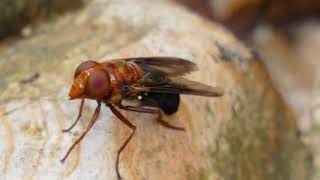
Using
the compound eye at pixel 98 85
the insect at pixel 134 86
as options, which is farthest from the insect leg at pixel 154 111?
the compound eye at pixel 98 85

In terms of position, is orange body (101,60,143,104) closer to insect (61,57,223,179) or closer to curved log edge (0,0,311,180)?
insect (61,57,223,179)

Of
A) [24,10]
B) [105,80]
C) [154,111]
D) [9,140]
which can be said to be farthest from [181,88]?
[24,10]

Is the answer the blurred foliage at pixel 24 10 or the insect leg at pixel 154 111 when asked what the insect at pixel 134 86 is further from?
the blurred foliage at pixel 24 10

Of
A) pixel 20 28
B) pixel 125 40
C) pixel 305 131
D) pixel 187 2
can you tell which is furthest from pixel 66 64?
pixel 305 131

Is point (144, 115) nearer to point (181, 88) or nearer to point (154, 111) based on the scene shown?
point (154, 111)

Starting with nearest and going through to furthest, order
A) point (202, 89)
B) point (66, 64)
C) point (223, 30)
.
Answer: point (202, 89) < point (66, 64) < point (223, 30)

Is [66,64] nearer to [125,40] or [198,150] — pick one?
[125,40]
